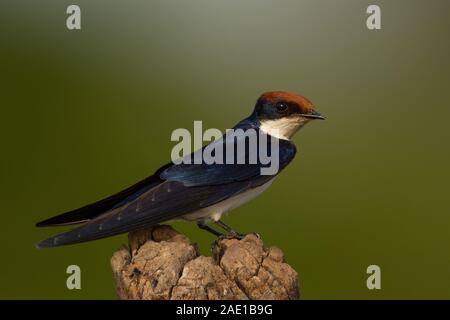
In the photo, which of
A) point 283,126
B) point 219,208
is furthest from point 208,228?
point 283,126

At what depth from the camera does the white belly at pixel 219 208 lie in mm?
2789

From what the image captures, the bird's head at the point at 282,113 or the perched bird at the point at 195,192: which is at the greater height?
the bird's head at the point at 282,113

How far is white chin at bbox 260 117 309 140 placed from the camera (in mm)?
2934

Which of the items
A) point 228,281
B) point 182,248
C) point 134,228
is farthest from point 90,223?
point 228,281

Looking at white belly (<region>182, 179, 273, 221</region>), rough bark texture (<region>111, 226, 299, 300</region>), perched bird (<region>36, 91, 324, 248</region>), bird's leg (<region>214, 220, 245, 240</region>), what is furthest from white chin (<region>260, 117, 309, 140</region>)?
rough bark texture (<region>111, 226, 299, 300</region>)

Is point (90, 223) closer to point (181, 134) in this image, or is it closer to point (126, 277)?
point (126, 277)

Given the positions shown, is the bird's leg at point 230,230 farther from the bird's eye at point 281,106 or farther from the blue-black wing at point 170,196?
the bird's eye at point 281,106

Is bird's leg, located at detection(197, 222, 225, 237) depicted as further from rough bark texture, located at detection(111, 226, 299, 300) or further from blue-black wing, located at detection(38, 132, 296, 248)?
rough bark texture, located at detection(111, 226, 299, 300)

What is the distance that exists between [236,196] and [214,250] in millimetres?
279

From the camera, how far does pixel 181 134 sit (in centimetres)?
312

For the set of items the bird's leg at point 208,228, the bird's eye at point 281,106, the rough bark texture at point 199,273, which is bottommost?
the rough bark texture at point 199,273

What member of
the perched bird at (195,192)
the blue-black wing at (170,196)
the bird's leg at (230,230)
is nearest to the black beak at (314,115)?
the perched bird at (195,192)

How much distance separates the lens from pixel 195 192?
2.73m

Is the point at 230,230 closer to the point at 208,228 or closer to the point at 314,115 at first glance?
the point at 208,228
